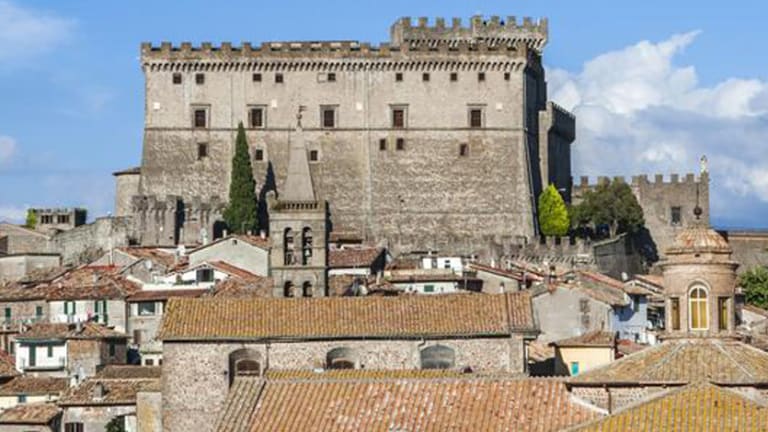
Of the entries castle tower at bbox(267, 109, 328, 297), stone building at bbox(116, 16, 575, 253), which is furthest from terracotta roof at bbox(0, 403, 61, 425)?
stone building at bbox(116, 16, 575, 253)

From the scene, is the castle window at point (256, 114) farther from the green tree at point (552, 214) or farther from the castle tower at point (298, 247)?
the castle tower at point (298, 247)

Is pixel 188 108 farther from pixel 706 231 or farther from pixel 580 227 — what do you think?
pixel 706 231

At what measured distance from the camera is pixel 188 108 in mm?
100188

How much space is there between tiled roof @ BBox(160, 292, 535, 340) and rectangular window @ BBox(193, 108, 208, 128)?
48.2 metres

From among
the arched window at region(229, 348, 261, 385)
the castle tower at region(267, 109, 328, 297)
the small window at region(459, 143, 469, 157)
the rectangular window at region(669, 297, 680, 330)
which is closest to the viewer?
the rectangular window at region(669, 297, 680, 330)

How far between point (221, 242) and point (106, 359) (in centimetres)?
1348

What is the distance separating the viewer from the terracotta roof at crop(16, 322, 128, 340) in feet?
229

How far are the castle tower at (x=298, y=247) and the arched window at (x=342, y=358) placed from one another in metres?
10.3

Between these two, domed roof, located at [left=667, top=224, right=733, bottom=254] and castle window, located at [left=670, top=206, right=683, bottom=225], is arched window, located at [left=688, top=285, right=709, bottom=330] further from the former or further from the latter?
castle window, located at [left=670, top=206, right=683, bottom=225]

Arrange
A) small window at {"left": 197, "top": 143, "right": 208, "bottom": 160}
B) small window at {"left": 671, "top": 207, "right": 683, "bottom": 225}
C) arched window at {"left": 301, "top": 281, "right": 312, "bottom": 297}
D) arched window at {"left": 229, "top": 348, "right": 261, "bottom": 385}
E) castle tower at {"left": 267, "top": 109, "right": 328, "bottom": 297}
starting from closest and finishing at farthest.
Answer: arched window at {"left": 229, "top": 348, "right": 261, "bottom": 385}, arched window at {"left": 301, "top": 281, "right": 312, "bottom": 297}, castle tower at {"left": 267, "top": 109, "right": 328, "bottom": 297}, small window at {"left": 197, "top": 143, "right": 208, "bottom": 160}, small window at {"left": 671, "top": 207, "right": 683, "bottom": 225}

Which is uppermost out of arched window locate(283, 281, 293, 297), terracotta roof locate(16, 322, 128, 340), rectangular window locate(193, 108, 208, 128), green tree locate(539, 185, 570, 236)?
rectangular window locate(193, 108, 208, 128)

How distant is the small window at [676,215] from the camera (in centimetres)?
10653

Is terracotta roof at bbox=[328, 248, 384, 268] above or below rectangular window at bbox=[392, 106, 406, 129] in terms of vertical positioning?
below

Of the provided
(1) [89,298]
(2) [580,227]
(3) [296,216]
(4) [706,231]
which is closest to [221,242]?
(1) [89,298]
